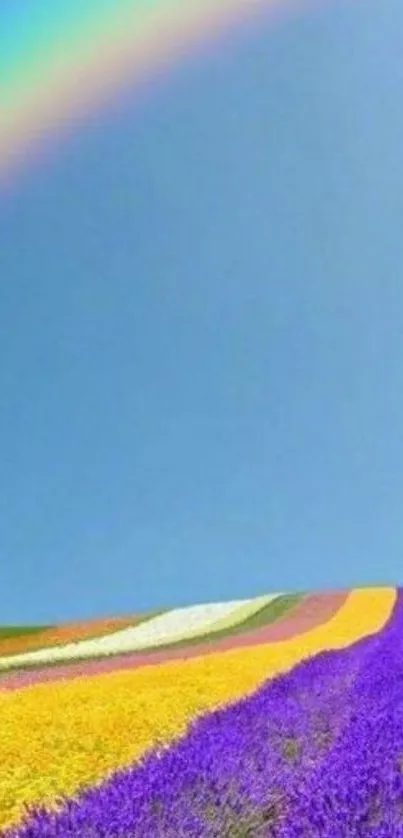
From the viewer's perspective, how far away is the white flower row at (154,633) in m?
20.8

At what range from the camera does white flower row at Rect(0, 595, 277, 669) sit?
2081cm

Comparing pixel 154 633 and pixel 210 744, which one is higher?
pixel 154 633

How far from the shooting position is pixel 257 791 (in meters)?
5.07

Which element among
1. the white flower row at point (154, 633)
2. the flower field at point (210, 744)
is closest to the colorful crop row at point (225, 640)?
the flower field at point (210, 744)

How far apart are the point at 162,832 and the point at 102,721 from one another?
4807mm

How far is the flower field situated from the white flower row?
215cm

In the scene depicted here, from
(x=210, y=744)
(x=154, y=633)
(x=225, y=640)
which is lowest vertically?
(x=210, y=744)

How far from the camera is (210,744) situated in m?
6.59

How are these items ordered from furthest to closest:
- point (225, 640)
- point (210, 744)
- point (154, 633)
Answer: point (154, 633) < point (225, 640) < point (210, 744)

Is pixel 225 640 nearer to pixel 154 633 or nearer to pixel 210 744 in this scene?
pixel 154 633

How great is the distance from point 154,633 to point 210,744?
Result: 19576mm

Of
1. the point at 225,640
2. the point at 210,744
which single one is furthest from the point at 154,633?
the point at 210,744

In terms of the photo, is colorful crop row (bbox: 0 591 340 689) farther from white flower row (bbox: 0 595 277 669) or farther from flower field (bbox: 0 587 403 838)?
white flower row (bbox: 0 595 277 669)

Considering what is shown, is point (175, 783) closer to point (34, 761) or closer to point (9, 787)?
point (9, 787)
